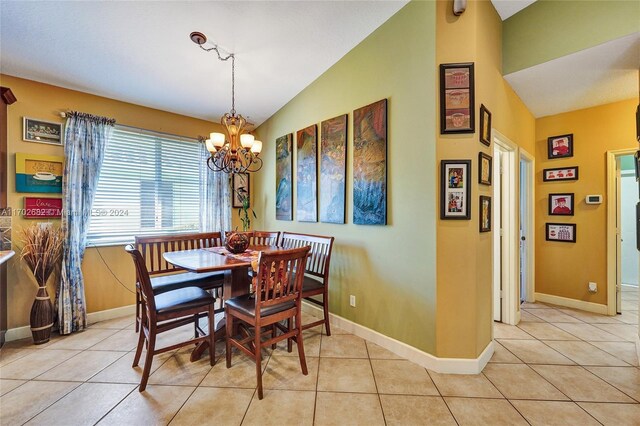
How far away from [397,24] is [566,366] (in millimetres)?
3210

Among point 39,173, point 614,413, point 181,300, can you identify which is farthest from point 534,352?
point 39,173

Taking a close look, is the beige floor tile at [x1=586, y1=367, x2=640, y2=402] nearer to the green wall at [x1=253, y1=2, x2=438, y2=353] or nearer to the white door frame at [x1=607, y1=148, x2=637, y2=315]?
the green wall at [x1=253, y1=2, x2=438, y2=353]

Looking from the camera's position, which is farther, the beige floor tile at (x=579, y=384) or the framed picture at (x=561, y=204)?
the framed picture at (x=561, y=204)

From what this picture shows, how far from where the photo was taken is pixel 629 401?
1.70 m

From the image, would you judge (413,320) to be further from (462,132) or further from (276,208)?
(276,208)

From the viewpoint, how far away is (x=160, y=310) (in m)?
1.88

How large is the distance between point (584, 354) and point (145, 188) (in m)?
5.06

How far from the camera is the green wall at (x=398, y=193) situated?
6.77ft

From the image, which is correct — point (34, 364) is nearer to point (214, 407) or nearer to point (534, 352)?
point (214, 407)

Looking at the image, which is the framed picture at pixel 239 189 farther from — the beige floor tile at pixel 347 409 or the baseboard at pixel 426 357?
the beige floor tile at pixel 347 409

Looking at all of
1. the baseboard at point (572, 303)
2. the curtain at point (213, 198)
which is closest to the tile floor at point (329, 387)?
the baseboard at point (572, 303)

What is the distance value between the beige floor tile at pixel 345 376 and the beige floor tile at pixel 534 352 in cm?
139

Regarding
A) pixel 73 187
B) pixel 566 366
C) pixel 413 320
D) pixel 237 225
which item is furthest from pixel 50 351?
pixel 566 366

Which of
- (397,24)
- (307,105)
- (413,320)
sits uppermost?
(397,24)
